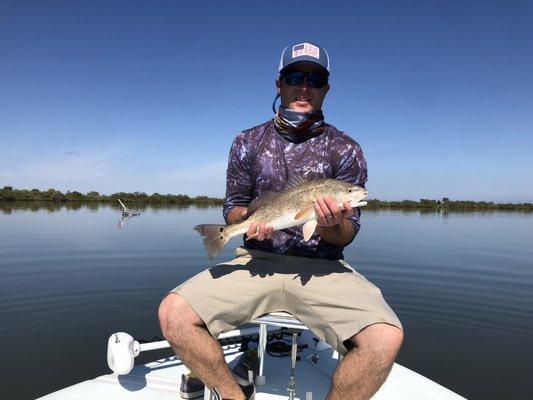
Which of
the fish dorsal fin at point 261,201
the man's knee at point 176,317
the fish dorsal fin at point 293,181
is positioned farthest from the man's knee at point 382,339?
the fish dorsal fin at point 293,181

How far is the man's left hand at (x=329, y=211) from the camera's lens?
360 cm

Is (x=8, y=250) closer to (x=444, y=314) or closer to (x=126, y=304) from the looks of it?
(x=126, y=304)

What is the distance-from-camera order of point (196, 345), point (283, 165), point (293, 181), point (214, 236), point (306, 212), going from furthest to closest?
point (283, 165) → point (293, 181) → point (214, 236) → point (306, 212) → point (196, 345)

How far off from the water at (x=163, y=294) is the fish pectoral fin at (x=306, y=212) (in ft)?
15.6

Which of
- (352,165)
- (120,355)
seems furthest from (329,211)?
(120,355)

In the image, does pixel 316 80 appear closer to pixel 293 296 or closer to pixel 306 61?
pixel 306 61

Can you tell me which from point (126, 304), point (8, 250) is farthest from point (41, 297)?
point (8, 250)

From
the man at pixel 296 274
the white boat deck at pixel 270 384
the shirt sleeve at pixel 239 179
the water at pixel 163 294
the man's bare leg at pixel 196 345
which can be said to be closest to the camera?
the man at pixel 296 274

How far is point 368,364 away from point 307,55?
3.25 metres

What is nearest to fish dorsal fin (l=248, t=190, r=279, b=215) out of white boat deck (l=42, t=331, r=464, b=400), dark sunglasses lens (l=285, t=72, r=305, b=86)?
dark sunglasses lens (l=285, t=72, r=305, b=86)

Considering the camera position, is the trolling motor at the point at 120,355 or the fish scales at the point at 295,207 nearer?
the fish scales at the point at 295,207

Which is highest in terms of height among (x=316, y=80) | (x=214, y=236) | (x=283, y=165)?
(x=316, y=80)

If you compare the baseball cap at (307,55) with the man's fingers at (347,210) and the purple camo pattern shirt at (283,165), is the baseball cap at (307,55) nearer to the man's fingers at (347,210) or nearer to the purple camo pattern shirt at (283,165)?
the purple camo pattern shirt at (283,165)

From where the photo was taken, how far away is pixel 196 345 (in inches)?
133
